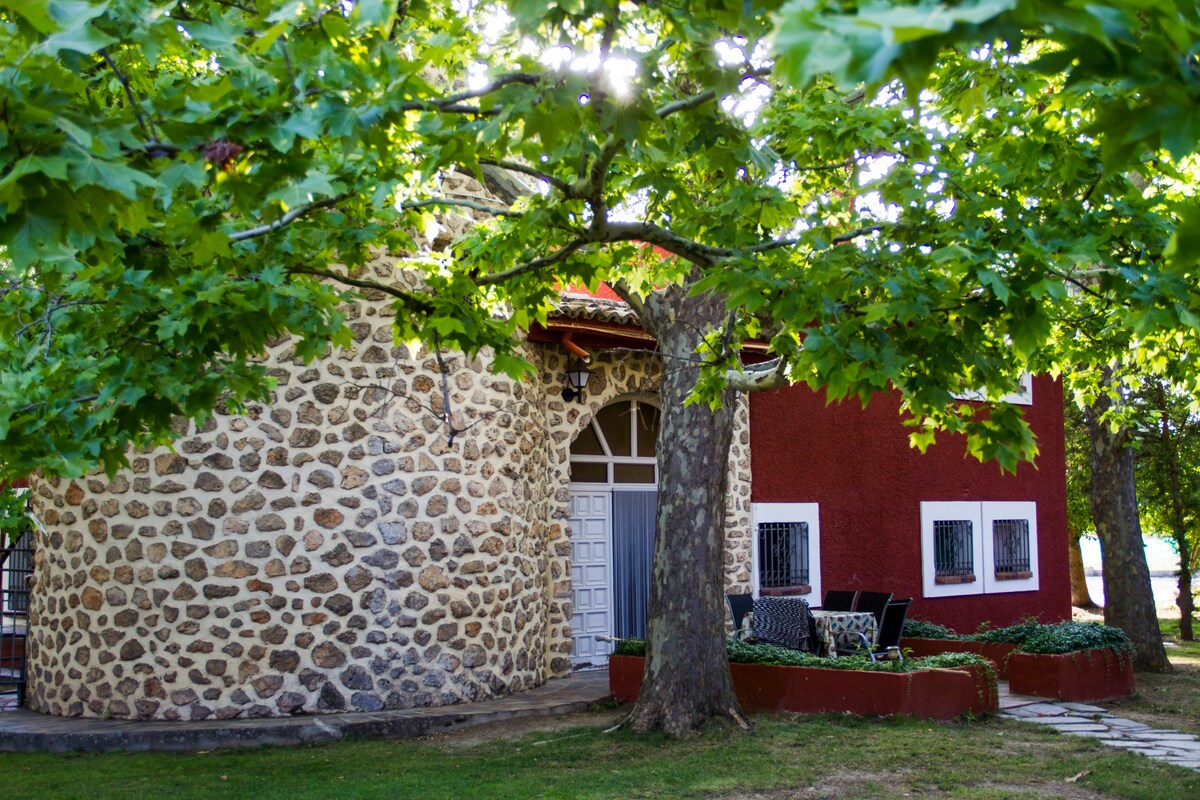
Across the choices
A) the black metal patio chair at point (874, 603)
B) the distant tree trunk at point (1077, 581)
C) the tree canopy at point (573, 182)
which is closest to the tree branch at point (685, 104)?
the tree canopy at point (573, 182)

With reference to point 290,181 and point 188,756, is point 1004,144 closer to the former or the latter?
point 290,181

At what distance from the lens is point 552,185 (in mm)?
5262

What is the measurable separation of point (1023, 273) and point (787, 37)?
337 cm

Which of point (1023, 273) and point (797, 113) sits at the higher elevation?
point (797, 113)

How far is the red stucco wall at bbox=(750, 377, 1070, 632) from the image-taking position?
43.7 ft

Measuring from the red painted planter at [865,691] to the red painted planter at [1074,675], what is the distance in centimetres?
124

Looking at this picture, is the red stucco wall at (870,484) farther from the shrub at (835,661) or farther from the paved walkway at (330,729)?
the paved walkway at (330,729)

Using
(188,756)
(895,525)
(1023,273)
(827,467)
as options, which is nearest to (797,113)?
(1023,273)

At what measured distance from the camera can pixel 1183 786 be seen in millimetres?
6809

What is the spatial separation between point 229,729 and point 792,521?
7.02 metres

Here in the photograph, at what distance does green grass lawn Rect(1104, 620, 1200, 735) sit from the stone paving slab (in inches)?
196

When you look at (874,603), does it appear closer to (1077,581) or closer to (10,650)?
(10,650)

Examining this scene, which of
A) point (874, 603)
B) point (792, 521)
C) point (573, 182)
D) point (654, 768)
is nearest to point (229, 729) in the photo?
point (654, 768)

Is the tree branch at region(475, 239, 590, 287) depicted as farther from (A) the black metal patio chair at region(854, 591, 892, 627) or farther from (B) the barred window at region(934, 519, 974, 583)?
(B) the barred window at region(934, 519, 974, 583)
